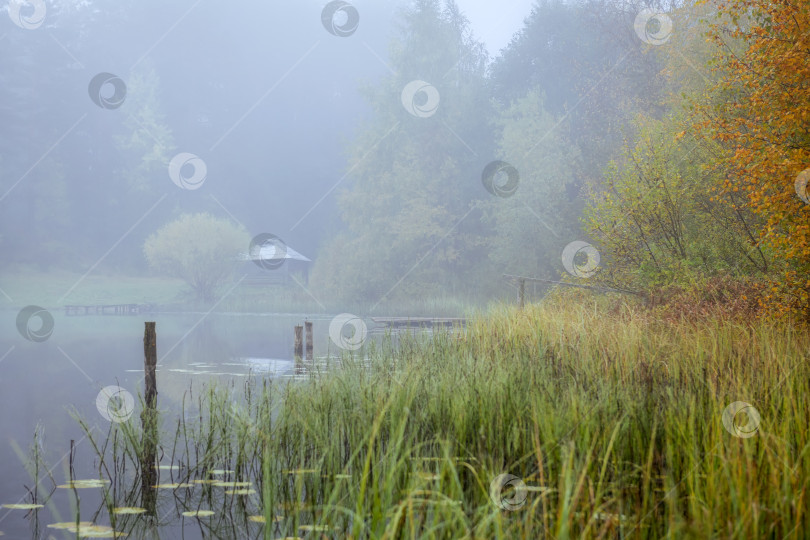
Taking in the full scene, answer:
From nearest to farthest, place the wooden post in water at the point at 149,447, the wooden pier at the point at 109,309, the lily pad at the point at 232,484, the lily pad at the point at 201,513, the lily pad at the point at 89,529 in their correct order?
the lily pad at the point at 89,529
the lily pad at the point at 201,513
the lily pad at the point at 232,484
the wooden post in water at the point at 149,447
the wooden pier at the point at 109,309

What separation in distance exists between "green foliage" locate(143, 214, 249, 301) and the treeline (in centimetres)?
600

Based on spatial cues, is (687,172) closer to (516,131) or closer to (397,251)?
(516,131)

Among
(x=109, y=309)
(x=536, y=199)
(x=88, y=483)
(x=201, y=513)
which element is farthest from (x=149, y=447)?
(x=109, y=309)

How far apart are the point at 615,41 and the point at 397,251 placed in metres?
14.2

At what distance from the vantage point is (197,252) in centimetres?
4228

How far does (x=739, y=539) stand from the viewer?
3047mm

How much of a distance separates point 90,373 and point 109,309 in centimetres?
2657

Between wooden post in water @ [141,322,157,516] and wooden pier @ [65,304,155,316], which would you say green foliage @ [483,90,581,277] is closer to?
wooden pier @ [65,304,155,316]

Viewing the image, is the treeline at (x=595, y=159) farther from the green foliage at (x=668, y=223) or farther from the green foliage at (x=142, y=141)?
the green foliage at (x=142, y=141)

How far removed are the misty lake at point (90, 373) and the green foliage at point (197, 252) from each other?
1029 cm

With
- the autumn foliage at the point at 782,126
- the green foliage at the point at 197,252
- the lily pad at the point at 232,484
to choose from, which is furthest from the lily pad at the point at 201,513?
the green foliage at the point at 197,252

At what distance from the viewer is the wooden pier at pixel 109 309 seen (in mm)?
38188

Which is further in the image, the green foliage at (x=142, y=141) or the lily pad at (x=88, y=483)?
the green foliage at (x=142, y=141)

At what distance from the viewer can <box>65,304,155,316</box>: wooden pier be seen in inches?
1503
